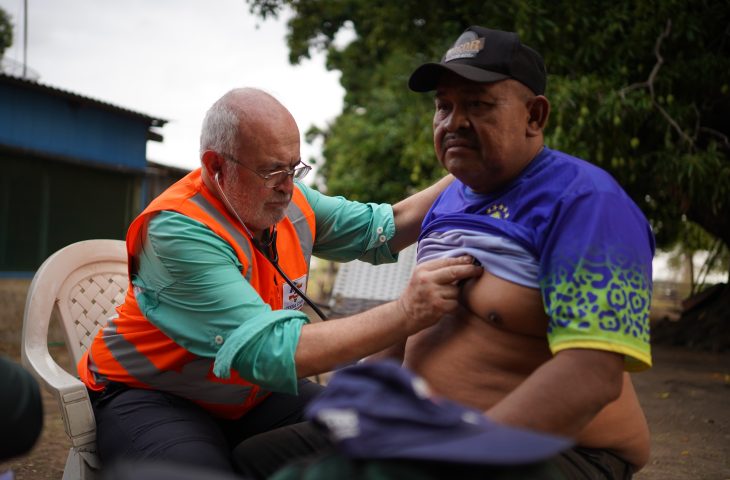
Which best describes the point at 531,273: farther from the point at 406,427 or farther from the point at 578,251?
the point at 406,427

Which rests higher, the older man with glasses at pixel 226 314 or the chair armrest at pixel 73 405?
the older man with glasses at pixel 226 314

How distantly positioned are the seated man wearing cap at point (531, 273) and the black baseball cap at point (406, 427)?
0.49 m

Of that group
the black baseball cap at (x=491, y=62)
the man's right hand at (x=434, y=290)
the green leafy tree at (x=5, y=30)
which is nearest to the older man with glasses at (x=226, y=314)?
the man's right hand at (x=434, y=290)

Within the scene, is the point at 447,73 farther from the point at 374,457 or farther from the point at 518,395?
the point at 374,457

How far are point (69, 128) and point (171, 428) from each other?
1038 centimetres

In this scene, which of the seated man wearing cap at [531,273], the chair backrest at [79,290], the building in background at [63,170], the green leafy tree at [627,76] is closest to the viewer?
the seated man wearing cap at [531,273]

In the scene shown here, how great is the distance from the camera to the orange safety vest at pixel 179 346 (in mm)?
2344

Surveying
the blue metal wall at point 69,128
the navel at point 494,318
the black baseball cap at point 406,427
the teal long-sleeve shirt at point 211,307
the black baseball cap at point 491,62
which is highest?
the black baseball cap at point 491,62

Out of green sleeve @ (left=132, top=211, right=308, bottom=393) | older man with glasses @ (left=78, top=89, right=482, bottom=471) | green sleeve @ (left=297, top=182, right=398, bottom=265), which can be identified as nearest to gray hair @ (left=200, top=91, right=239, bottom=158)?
older man with glasses @ (left=78, top=89, right=482, bottom=471)

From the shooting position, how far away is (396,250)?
3.01 metres

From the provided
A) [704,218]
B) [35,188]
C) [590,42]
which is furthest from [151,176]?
[704,218]

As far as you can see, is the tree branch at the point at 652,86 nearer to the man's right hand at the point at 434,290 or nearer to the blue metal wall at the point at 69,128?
the man's right hand at the point at 434,290

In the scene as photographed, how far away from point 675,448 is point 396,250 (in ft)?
11.4

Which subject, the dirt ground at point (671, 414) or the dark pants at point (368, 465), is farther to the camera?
the dirt ground at point (671, 414)
